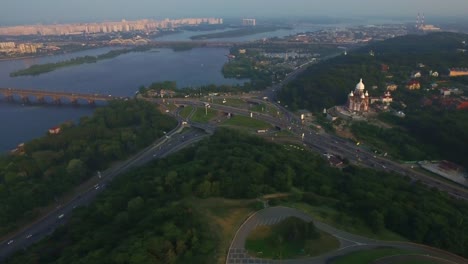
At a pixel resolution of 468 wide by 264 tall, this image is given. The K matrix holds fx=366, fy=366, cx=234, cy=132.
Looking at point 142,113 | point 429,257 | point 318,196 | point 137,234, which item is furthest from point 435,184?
point 142,113

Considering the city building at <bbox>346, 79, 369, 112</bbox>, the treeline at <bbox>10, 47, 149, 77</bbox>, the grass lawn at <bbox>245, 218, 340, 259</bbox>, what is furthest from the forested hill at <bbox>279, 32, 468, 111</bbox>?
→ the treeline at <bbox>10, 47, 149, 77</bbox>

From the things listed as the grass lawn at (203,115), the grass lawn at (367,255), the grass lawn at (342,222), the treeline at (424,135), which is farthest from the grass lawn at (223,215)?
the grass lawn at (203,115)

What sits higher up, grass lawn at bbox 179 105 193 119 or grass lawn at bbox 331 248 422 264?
grass lawn at bbox 331 248 422 264

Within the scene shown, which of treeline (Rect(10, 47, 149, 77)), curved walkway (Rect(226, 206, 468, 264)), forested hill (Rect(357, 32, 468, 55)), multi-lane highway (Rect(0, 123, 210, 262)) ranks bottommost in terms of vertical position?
multi-lane highway (Rect(0, 123, 210, 262))

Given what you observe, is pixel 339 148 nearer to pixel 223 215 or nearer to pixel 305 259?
pixel 223 215

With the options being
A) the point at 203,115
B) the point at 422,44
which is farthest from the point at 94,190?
the point at 422,44

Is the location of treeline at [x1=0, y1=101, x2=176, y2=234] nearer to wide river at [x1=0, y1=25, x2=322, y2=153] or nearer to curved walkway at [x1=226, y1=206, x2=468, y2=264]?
wide river at [x1=0, y1=25, x2=322, y2=153]
